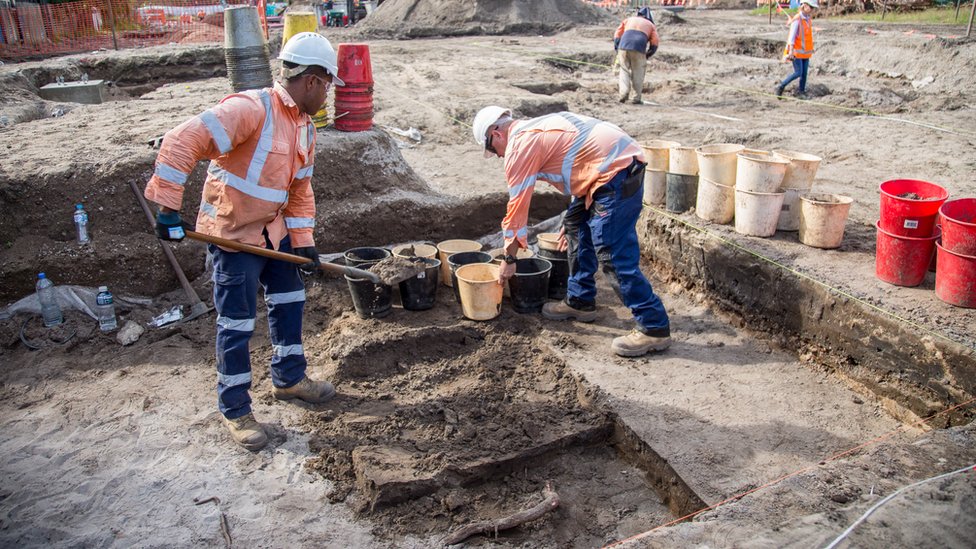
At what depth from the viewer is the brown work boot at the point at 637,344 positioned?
4887 mm

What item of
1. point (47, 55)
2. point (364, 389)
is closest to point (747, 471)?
point (364, 389)

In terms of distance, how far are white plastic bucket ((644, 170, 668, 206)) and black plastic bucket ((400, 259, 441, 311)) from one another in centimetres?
A: 231

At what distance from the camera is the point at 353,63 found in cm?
671

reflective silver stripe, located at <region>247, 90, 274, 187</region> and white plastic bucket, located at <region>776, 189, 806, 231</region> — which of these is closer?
reflective silver stripe, located at <region>247, 90, 274, 187</region>

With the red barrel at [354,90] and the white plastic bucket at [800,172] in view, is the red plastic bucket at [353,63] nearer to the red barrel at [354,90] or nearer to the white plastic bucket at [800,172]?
the red barrel at [354,90]

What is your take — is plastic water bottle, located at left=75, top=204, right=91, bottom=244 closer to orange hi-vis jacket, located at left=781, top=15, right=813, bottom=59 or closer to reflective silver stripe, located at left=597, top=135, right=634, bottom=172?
reflective silver stripe, located at left=597, top=135, right=634, bottom=172

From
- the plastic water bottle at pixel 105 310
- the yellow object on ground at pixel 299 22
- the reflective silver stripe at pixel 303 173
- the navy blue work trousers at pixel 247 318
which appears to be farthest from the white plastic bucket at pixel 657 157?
the plastic water bottle at pixel 105 310

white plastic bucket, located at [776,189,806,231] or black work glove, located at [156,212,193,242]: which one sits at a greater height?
black work glove, located at [156,212,193,242]

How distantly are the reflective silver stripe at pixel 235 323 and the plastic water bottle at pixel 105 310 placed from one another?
2.08m

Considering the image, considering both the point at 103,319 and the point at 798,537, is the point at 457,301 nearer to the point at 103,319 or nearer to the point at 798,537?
the point at 103,319

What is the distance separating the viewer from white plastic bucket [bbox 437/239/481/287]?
6.02 m

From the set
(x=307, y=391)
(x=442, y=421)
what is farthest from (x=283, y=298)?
(x=442, y=421)

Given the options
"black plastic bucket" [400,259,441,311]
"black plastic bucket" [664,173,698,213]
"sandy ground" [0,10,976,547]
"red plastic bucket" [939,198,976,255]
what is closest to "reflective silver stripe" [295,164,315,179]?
"sandy ground" [0,10,976,547]

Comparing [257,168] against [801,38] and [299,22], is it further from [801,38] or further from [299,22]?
[801,38]
